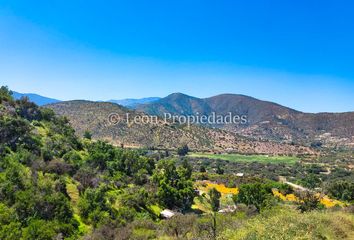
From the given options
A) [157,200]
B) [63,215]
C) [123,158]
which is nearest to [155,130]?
[123,158]

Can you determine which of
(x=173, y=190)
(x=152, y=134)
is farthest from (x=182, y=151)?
(x=173, y=190)

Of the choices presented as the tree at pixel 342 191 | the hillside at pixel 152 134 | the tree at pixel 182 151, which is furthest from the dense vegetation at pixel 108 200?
the hillside at pixel 152 134

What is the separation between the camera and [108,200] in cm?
3108

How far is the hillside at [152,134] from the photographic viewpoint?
117m

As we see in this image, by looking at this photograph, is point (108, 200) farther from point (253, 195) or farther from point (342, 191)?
point (342, 191)

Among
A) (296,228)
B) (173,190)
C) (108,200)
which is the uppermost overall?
(296,228)

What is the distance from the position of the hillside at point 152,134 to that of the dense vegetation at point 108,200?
61.6 meters

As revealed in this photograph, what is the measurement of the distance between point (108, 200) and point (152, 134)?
299ft

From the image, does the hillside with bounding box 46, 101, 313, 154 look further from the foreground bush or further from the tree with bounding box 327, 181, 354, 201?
the foreground bush

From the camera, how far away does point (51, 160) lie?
119ft

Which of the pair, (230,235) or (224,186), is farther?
(224,186)

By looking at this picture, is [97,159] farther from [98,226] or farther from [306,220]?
[306,220]

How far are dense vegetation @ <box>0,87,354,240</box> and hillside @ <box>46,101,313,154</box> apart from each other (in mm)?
61624

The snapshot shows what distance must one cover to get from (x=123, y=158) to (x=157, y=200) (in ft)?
35.2
